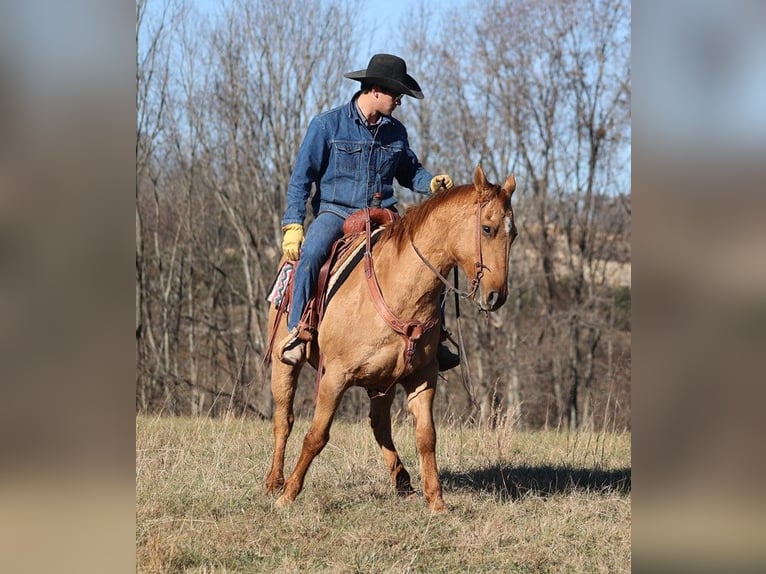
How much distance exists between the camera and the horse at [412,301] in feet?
18.9

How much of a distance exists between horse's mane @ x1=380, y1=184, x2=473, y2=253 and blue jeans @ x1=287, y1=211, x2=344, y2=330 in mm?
534

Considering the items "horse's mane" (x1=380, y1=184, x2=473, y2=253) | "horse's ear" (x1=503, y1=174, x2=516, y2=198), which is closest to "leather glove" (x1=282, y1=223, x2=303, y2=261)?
"horse's mane" (x1=380, y1=184, x2=473, y2=253)

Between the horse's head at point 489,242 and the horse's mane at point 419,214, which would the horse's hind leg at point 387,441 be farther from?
the horse's head at point 489,242

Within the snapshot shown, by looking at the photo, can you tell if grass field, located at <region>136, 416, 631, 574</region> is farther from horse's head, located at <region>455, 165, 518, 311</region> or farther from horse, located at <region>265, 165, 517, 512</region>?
horse's head, located at <region>455, 165, 518, 311</region>

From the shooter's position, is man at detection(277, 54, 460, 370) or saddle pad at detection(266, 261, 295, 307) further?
saddle pad at detection(266, 261, 295, 307)

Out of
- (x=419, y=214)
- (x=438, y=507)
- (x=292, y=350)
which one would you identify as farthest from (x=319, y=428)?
(x=419, y=214)

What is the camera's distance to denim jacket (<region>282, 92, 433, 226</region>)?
22.1ft

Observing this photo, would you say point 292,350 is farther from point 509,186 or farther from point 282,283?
point 509,186

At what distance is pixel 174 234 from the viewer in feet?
97.2
